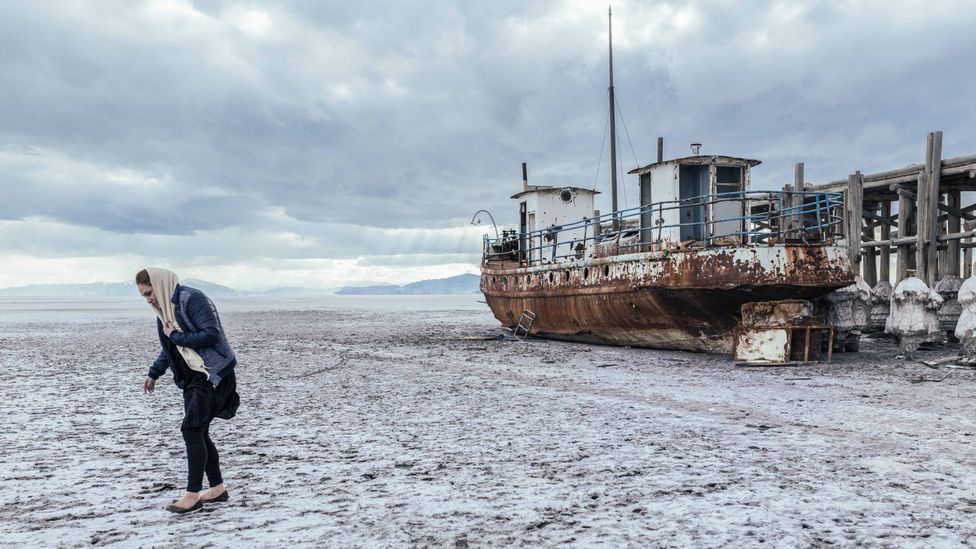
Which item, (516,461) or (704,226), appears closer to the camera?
(516,461)

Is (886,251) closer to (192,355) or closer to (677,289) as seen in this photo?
(677,289)

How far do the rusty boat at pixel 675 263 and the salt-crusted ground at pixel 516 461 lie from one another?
224 centimetres

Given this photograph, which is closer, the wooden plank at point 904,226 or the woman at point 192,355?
the woman at point 192,355

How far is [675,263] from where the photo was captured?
42.9 feet

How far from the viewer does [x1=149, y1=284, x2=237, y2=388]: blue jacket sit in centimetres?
419

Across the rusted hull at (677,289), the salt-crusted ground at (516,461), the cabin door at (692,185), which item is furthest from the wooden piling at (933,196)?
the salt-crusted ground at (516,461)

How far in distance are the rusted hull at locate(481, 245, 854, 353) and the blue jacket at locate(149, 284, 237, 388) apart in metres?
10.1

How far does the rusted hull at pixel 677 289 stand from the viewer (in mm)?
12234

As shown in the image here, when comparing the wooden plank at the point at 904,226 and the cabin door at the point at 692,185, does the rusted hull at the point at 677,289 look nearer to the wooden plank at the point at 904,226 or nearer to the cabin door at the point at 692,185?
the cabin door at the point at 692,185

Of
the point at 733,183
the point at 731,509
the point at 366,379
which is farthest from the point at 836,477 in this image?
the point at 733,183

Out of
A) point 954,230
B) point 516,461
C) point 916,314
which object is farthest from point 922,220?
point 516,461

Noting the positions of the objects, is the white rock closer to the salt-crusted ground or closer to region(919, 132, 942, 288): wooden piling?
the salt-crusted ground

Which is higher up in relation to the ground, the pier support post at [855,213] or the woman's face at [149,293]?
the pier support post at [855,213]

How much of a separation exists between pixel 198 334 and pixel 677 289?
10.4 metres
